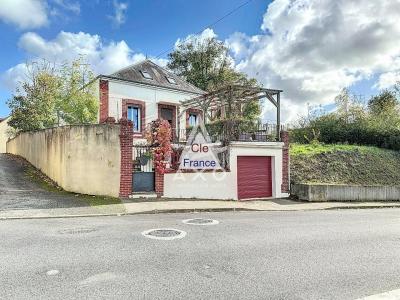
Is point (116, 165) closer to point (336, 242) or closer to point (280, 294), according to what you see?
point (336, 242)

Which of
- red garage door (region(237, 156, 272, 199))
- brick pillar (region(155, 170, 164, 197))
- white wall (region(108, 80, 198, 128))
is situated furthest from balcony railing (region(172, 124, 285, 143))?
white wall (region(108, 80, 198, 128))

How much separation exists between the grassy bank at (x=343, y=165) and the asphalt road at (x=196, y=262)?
10.1 meters

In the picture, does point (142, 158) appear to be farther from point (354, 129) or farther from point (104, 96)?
point (354, 129)

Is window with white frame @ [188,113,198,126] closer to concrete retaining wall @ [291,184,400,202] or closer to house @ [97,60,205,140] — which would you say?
house @ [97,60,205,140]

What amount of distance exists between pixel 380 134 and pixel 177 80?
573 inches

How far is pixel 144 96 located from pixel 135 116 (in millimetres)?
1331

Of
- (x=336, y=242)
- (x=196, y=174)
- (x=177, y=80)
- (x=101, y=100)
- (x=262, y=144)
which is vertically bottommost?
(x=336, y=242)

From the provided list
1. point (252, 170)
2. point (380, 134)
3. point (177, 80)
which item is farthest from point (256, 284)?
point (380, 134)

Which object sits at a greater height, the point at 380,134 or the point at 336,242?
the point at 380,134

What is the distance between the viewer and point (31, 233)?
26.3ft

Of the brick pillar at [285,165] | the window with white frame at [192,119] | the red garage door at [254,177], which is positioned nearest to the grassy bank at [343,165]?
the brick pillar at [285,165]

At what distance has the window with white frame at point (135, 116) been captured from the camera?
21594 millimetres

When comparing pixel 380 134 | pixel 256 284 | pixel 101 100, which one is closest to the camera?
pixel 256 284

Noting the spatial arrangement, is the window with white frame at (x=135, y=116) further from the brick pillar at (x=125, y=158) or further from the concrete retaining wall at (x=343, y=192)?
the concrete retaining wall at (x=343, y=192)
